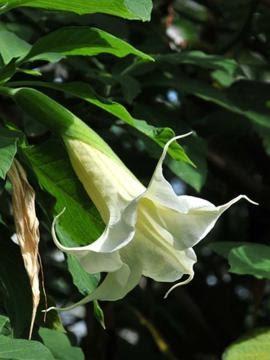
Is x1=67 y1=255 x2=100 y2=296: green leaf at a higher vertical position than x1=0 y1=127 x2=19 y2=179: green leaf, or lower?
lower

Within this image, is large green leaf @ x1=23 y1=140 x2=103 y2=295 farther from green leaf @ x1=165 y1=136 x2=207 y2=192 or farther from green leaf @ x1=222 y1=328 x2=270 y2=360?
green leaf @ x1=165 y1=136 x2=207 y2=192

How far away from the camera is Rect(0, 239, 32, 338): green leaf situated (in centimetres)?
149

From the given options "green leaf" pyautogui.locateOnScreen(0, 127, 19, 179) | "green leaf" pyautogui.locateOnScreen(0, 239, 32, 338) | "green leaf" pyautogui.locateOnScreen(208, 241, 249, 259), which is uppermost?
"green leaf" pyautogui.locateOnScreen(0, 127, 19, 179)

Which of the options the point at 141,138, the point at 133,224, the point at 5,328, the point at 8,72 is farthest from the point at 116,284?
the point at 141,138

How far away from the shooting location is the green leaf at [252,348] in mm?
1671

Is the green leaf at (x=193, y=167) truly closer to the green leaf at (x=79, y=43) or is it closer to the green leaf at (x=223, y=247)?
the green leaf at (x=223, y=247)

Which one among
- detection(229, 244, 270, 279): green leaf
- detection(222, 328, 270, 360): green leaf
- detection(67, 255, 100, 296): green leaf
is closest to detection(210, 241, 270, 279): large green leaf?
detection(229, 244, 270, 279): green leaf

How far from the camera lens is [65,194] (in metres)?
1.46

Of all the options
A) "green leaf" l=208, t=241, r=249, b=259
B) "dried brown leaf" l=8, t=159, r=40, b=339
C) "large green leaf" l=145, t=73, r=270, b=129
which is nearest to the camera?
Answer: "dried brown leaf" l=8, t=159, r=40, b=339

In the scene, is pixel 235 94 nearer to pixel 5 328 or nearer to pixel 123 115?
pixel 123 115

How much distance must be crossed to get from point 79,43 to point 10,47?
0.24 m

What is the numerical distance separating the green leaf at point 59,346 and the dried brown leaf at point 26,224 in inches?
11.4

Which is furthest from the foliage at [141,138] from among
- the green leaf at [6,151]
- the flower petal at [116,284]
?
the flower petal at [116,284]

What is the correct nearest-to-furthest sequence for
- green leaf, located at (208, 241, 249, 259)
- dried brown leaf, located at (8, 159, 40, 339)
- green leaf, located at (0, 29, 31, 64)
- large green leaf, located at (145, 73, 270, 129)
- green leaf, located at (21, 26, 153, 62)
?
dried brown leaf, located at (8, 159, 40, 339)
green leaf, located at (21, 26, 153, 62)
green leaf, located at (0, 29, 31, 64)
green leaf, located at (208, 241, 249, 259)
large green leaf, located at (145, 73, 270, 129)
